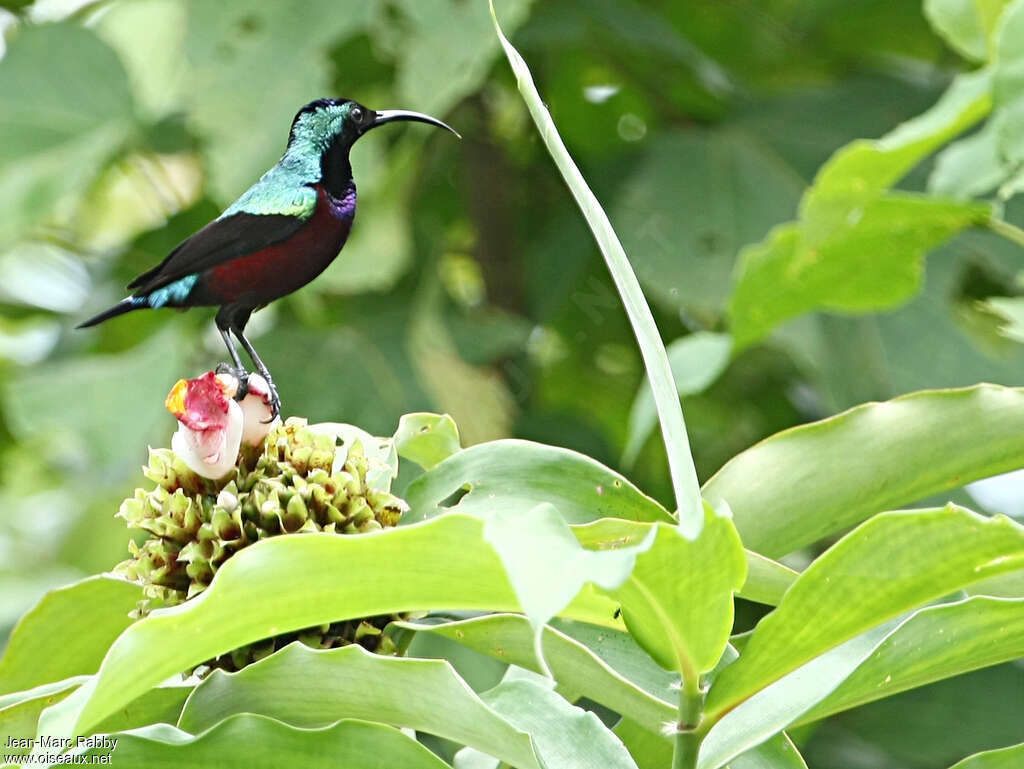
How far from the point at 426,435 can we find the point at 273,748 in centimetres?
17

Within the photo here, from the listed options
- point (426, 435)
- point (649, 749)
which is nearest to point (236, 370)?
point (426, 435)

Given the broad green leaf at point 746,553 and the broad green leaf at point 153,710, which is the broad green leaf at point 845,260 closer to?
the broad green leaf at point 746,553

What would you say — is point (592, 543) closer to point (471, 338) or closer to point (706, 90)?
point (471, 338)

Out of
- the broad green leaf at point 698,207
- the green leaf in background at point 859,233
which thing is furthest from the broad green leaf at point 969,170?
the broad green leaf at point 698,207

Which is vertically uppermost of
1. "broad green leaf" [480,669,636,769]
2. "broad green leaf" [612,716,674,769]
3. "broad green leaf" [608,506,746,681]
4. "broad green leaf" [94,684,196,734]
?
"broad green leaf" [608,506,746,681]

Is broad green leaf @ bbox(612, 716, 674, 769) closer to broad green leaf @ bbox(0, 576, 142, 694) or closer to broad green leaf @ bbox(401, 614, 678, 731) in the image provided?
broad green leaf @ bbox(401, 614, 678, 731)

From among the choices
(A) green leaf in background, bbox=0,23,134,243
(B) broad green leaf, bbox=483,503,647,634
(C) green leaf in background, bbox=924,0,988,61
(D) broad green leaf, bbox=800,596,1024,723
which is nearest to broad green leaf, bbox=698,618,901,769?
(D) broad green leaf, bbox=800,596,1024,723

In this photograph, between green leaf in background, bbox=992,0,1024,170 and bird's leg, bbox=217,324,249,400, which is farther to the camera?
green leaf in background, bbox=992,0,1024,170

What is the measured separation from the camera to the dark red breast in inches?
18.4

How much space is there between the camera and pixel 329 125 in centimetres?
50

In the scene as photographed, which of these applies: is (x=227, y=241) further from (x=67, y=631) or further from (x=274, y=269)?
(x=67, y=631)

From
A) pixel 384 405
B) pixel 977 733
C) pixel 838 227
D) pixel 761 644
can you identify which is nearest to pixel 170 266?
pixel 761 644

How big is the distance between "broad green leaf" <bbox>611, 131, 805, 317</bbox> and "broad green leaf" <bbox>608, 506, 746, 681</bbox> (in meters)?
0.78

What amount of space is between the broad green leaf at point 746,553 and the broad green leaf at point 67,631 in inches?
7.6
